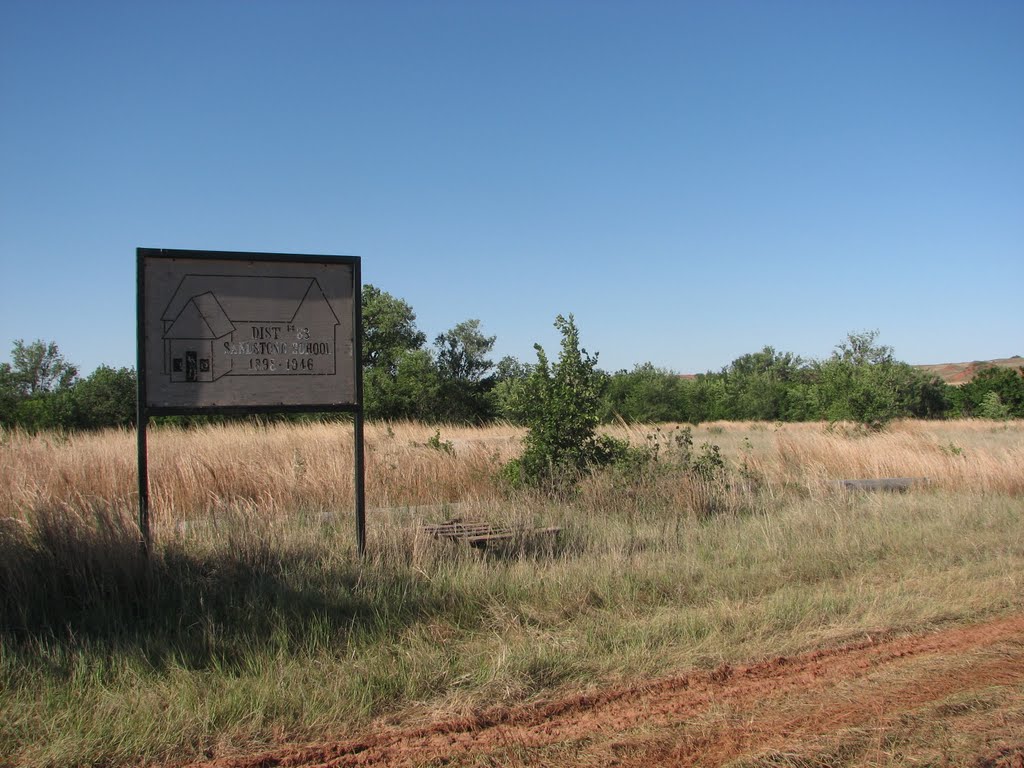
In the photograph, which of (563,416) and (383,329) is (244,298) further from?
(383,329)

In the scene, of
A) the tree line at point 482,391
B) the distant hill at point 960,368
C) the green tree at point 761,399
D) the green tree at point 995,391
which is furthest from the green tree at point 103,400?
the distant hill at point 960,368

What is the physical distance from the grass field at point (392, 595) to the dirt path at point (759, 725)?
0.24 metres

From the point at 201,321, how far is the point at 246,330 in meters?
0.38

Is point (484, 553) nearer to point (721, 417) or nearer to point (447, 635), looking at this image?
point (447, 635)

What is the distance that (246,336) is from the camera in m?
6.89

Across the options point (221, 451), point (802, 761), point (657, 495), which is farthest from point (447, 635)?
point (221, 451)

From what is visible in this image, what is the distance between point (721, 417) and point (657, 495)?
4400 cm

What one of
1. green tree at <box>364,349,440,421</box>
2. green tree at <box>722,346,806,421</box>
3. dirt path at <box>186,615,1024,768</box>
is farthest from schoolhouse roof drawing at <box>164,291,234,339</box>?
green tree at <box>722,346,806,421</box>

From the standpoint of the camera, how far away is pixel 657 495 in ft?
33.5

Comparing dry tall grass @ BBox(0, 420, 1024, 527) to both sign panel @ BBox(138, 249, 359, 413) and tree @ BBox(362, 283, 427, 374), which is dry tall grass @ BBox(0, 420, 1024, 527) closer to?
sign panel @ BBox(138, 249, 359, 413)

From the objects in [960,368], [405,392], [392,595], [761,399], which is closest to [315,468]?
[392,595]

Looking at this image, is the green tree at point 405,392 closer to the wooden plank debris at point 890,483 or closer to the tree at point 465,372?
the tree at point 465,372

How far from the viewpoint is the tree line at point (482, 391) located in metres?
25.8

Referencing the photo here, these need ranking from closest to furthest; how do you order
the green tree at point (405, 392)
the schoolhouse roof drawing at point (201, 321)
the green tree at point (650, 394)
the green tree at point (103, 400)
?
1. the schoolhouse roof drawing at point (201, 321)
2. the green tree at point (103, 400)
3. the green tree at point (405, 392)
4. the green tree at point (650, 394)
